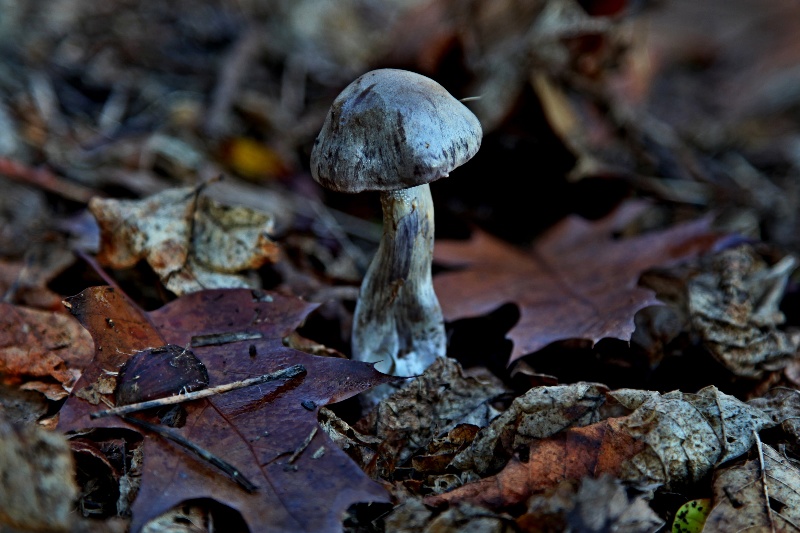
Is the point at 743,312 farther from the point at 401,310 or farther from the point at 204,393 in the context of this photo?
the point at 204,393

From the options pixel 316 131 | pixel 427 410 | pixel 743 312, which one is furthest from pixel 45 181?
pixel 743 312

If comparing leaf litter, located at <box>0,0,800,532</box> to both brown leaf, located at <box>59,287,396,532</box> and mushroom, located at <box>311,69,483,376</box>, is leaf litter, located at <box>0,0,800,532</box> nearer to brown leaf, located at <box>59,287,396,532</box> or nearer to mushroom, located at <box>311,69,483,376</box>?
brown leaf, located at <box>59,287,396,532</box>

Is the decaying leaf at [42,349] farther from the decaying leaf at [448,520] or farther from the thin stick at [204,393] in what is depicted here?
the decaying leaf at [448,520]

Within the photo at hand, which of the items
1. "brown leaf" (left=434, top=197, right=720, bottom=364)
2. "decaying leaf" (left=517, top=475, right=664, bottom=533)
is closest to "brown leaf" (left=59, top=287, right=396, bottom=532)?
"decaying leaf" (left=517, top=475, right=664, bottom=533)

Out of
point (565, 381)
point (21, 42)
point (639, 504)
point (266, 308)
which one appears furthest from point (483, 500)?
point (21, 42)

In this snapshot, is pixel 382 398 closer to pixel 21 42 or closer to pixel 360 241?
pixel 360 241

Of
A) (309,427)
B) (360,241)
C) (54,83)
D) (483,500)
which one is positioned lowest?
(360,241)
